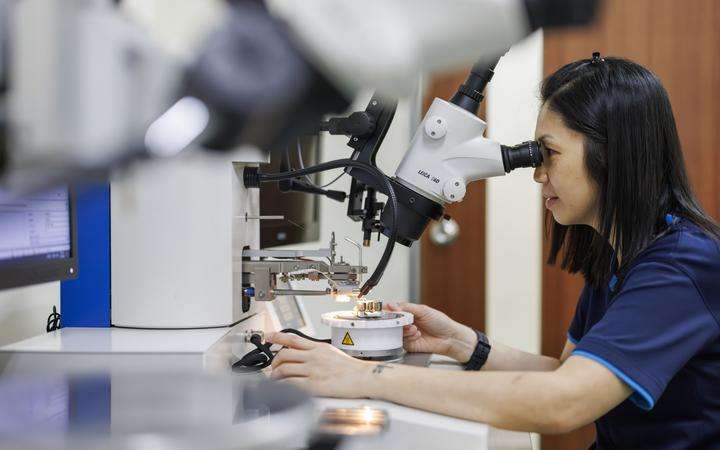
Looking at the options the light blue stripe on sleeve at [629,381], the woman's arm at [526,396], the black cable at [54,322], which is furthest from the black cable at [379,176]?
the black cable at [54,322]

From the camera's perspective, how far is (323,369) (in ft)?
3.18

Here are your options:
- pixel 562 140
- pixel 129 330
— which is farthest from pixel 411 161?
pixel 129 330

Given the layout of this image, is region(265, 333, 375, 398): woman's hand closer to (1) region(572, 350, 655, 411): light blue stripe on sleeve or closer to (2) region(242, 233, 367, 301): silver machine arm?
(2) region(242, 233, 367, 301): silver machine arm

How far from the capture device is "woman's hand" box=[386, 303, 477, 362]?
1322mm

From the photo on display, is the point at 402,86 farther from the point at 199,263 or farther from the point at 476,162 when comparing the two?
the point at 199,263

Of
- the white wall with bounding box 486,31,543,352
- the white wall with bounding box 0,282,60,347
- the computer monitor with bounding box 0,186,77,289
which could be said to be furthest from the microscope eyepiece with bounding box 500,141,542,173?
the white wall with bounding box 486,31,543,352

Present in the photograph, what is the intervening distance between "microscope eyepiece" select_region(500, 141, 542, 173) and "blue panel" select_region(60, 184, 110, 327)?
670 mm

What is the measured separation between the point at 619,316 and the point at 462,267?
4.80ft

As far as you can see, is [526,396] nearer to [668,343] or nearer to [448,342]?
[668,343]

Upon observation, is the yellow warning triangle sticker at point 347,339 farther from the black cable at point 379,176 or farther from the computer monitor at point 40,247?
the computer monitor at point 40,247

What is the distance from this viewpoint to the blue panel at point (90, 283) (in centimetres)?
117

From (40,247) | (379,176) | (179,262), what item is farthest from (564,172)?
(40,247)

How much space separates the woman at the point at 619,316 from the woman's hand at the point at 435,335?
28 cm

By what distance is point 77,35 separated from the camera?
0.22 meters
